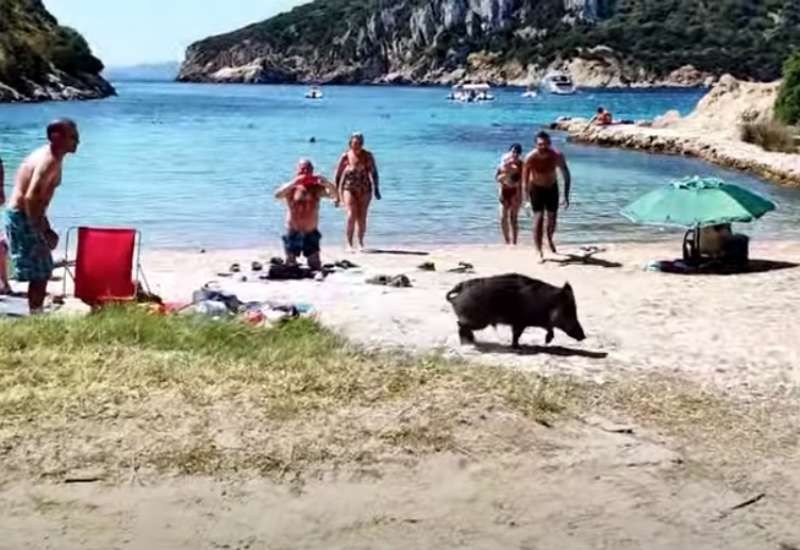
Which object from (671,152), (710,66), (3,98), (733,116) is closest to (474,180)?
(671,152)

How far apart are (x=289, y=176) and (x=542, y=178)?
18320mm

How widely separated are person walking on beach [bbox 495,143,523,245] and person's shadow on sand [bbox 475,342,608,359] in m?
7.86

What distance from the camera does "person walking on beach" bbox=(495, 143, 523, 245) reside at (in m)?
17.3

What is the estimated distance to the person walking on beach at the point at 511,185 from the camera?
Answer: 56.7 feet

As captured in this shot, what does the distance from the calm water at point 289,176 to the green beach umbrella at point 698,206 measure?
547 cm

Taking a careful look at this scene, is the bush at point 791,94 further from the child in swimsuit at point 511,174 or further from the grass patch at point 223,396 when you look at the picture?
the grass patch at point 223,396

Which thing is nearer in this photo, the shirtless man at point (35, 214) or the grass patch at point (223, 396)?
the grass patch at point (223, 396)

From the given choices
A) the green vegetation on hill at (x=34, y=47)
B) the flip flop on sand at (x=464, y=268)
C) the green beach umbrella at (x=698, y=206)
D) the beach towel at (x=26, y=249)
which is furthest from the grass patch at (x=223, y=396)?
the green vegetation on hill at (x=34, y=47)

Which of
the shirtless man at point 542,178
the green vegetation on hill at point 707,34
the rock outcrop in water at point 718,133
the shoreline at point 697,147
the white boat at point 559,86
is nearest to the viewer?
the shirtless man at point 542,178

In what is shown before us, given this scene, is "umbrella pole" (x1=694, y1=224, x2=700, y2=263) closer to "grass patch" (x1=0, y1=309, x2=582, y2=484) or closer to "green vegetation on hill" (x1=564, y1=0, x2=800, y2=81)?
"grass patch" (x1=0, y1=309, x2=582, y2=484)

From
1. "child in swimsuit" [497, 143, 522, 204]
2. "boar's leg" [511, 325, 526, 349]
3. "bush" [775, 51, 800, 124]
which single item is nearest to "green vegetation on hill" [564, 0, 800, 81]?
"bush" [775, 51, 800, 124]

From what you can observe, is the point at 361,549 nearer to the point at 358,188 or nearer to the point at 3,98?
the point at 358,188

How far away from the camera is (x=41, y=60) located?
347 feet

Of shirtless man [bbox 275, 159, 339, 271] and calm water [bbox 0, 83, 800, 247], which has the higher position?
shirtless man [bbox 275, 159, 339, 271]
